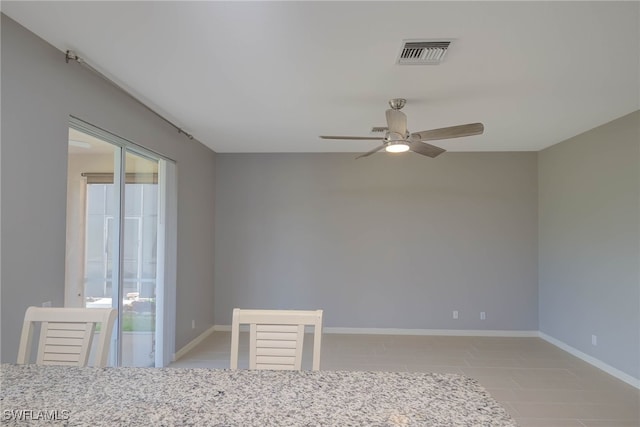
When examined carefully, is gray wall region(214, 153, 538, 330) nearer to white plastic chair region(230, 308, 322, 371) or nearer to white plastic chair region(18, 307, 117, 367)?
white plastic chair region(230, 308, 322, 371)

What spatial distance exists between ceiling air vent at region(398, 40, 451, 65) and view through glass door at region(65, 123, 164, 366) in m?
2.34

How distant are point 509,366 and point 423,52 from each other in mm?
3540

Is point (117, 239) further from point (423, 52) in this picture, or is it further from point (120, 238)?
point (423, 52)

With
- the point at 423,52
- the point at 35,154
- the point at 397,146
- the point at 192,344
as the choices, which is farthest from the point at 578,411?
the point at 35,154

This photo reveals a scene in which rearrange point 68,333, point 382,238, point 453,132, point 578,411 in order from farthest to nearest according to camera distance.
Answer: point 382,238
point 578,411
point 453,132
point 68,333

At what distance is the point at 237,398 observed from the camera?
101 centimetres

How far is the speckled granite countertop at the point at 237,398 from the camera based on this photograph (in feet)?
2.94

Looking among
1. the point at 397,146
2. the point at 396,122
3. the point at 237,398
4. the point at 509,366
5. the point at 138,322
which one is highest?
the point at 396,122

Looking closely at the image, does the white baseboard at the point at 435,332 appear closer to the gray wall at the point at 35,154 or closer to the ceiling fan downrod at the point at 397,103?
the ceiling fan downrod at the point at 397,103

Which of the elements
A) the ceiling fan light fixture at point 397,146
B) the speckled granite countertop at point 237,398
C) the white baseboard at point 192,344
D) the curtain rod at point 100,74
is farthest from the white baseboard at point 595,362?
the curtain rod at point 100,74

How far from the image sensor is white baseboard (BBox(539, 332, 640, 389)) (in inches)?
128

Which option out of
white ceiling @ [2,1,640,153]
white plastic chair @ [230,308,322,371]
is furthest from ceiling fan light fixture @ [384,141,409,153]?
white plastic chair @ [230,308,322,371]

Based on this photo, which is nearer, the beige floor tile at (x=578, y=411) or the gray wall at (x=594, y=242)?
the beige floor tile at (x=578, y=411)

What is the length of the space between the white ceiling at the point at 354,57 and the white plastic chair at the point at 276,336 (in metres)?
1.52
